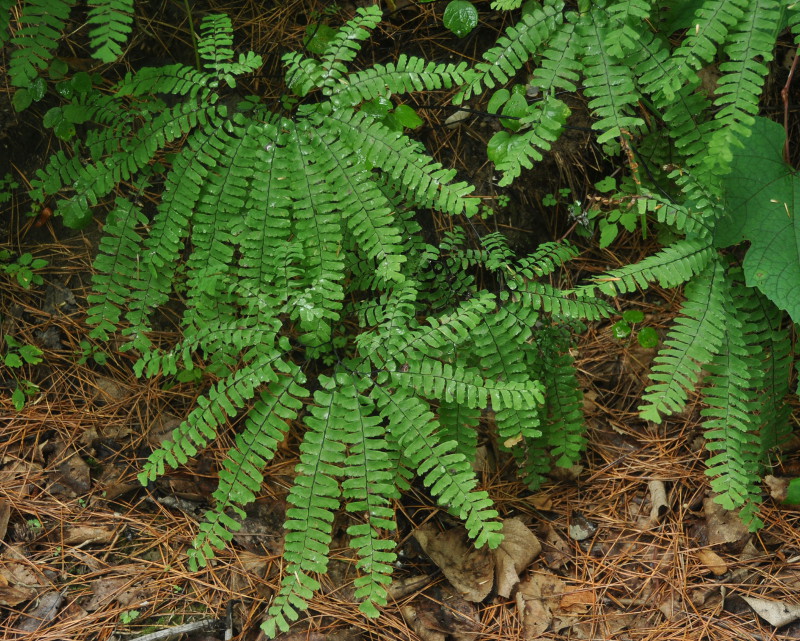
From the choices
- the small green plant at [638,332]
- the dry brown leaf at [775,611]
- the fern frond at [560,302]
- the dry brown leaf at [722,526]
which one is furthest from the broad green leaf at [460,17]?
the dry brown leaf at [775,611]

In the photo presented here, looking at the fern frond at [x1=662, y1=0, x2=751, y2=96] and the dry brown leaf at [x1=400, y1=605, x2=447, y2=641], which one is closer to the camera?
the fern frond at [x1=662, y1=0, x2=751, y2=96]

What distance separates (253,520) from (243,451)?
66 cm

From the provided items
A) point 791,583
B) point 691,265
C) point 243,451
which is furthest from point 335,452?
point 791,583

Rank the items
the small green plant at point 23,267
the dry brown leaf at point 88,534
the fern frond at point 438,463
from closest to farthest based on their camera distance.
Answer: the fern frond at point 438,463 < the dry brown leaf at point 88,534 < the small green plant at point 23,267

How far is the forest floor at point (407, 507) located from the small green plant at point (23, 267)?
0.21 feet

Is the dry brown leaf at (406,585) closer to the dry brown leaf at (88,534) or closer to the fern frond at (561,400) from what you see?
the fern frond at (561,400)

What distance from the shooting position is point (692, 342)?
295 cm

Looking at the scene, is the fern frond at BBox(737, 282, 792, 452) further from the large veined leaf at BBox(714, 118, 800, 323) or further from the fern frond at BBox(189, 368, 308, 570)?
the fern frond at BBox(189, 368, 308, 570)

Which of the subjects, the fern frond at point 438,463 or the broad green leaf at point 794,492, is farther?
the broad green leaf at point 794,492

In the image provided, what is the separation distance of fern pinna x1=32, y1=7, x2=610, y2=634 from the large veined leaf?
0.76m

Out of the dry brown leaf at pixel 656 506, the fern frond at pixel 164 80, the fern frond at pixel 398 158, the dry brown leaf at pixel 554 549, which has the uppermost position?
the fern frond at pixel 164 80

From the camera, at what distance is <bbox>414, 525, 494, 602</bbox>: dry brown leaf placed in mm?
3150

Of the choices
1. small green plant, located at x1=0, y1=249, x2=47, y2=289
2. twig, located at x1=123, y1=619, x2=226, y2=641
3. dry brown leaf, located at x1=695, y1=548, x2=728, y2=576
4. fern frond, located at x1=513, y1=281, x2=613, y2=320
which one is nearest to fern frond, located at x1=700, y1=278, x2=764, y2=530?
dry brown leaf, located at x1=695, y1=548, x2=728, y2=576

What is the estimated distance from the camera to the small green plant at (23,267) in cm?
359
